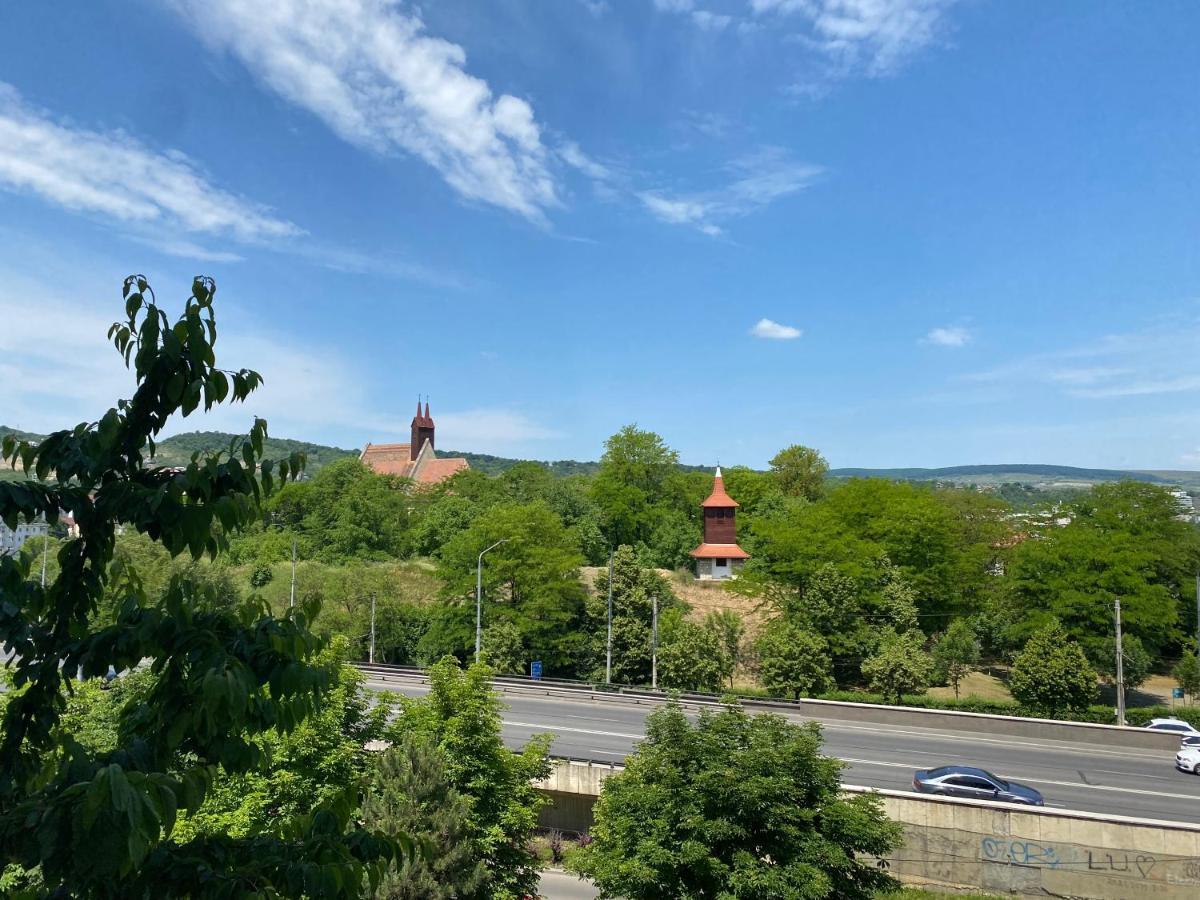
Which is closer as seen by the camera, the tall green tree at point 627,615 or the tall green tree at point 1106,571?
the tall green tree at point 1106,571

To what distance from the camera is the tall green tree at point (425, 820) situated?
38.2ft

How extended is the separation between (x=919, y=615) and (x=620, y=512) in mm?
24955

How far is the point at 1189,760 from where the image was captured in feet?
78.5

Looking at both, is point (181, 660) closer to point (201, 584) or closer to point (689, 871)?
point (201, 584)

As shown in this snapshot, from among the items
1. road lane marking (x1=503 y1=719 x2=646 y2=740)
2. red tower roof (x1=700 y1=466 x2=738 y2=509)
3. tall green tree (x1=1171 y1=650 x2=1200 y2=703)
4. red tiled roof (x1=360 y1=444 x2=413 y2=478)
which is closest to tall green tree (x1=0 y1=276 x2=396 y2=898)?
road lane marking (x1=503 y1=719 x2=646 y2=740)

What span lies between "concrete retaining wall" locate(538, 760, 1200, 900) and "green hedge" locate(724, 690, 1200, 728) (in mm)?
13103

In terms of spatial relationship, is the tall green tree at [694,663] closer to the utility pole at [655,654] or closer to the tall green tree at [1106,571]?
the utility pole at [655,654]

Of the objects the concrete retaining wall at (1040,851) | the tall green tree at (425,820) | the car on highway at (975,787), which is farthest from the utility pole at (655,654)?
the tall green tree at (425,820)

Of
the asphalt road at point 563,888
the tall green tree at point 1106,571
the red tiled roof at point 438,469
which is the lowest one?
the asphalt road at point 563,888

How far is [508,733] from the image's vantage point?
26109 mm

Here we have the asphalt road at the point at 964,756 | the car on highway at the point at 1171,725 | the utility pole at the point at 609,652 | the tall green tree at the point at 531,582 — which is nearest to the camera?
the asphalt road at the point at 964,756

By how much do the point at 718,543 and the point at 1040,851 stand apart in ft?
125

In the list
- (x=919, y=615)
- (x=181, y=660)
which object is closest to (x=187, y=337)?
(x=181, y=660)

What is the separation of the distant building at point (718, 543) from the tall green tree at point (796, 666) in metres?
21.7
